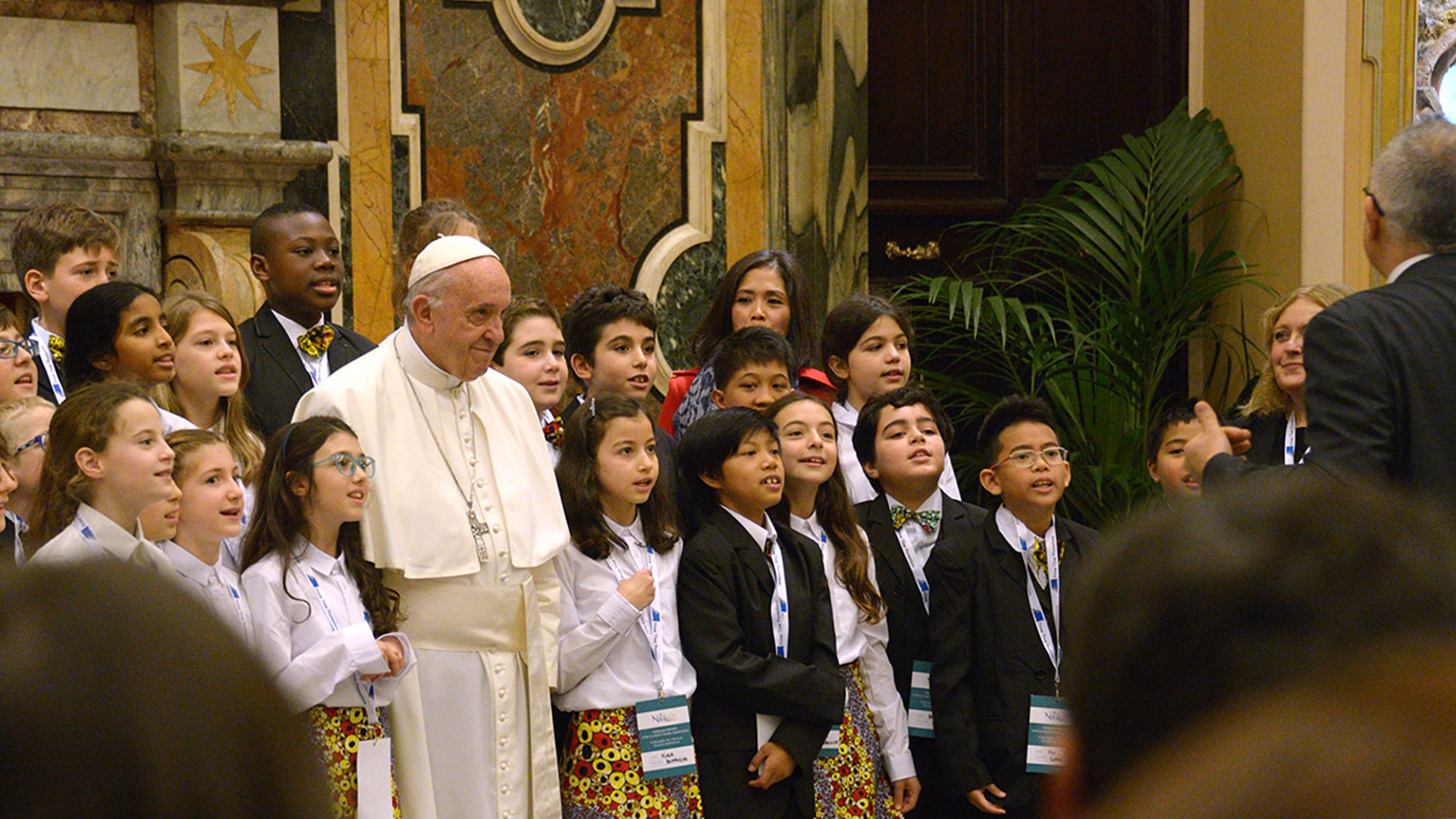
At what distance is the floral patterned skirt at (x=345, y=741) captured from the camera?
348cm

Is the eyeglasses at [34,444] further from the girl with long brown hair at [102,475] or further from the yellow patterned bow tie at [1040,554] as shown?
the yellow patterned bow tie at [1040,554]

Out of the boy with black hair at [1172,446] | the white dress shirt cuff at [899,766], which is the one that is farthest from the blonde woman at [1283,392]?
the white dress shirt cuff at [899,766]

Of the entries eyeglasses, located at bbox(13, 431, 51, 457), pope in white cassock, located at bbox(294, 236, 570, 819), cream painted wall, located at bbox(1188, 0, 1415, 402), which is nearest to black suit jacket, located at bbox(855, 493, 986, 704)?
pope in white cassock, located at bbox(294, 236, 570, 819)

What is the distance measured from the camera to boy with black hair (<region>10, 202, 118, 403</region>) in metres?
4.35

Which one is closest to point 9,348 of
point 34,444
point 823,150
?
point 34,444

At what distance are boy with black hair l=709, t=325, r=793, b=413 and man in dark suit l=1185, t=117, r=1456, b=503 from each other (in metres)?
1.96

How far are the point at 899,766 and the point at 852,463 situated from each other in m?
0.95

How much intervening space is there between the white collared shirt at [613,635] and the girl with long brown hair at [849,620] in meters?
0.44

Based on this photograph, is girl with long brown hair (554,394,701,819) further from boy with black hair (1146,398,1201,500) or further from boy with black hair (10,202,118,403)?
boy with black hair (1146,398,1201,500)

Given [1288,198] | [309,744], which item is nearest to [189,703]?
[309,744]

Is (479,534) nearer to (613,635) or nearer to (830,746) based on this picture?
(613,635)

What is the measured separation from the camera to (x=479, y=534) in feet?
12.7

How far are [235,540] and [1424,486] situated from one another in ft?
8.39

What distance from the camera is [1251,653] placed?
74 cm
